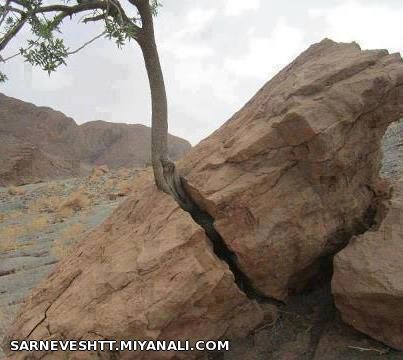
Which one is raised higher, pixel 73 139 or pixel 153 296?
pixel 73 139

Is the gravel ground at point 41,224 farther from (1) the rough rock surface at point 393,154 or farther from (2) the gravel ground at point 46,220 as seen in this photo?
(1) the rough rock surface at point 393,154

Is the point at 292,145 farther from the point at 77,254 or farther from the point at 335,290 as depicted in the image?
the point at 77,254

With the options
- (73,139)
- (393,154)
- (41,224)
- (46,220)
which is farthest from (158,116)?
(73,139)

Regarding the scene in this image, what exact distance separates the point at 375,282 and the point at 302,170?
1.31 metres

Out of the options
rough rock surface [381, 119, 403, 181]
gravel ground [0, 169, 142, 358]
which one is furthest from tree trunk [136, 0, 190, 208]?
rough rock surface [381, 119, 403, 181]

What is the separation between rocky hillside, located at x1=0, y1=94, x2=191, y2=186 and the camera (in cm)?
3734

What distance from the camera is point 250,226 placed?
4.73m

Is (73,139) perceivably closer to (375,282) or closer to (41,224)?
(41,224)

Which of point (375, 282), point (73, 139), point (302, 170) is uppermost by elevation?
point (73, 139)

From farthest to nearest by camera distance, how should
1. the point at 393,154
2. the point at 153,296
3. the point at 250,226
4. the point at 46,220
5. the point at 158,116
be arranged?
1. the point at 46,220
2. the point at 393,154
3. the point at 158,116
4. the point at 250,226
5. the point at 153,296

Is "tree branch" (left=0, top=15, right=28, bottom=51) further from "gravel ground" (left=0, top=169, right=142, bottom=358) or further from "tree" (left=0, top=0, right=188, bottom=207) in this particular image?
"gravel ground" (left=0, top=169, right=142, bottom=358)

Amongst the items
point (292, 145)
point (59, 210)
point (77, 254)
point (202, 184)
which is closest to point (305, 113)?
point (292, 145)

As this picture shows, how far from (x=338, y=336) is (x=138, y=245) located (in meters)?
2.11

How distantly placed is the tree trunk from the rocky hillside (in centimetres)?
2868
